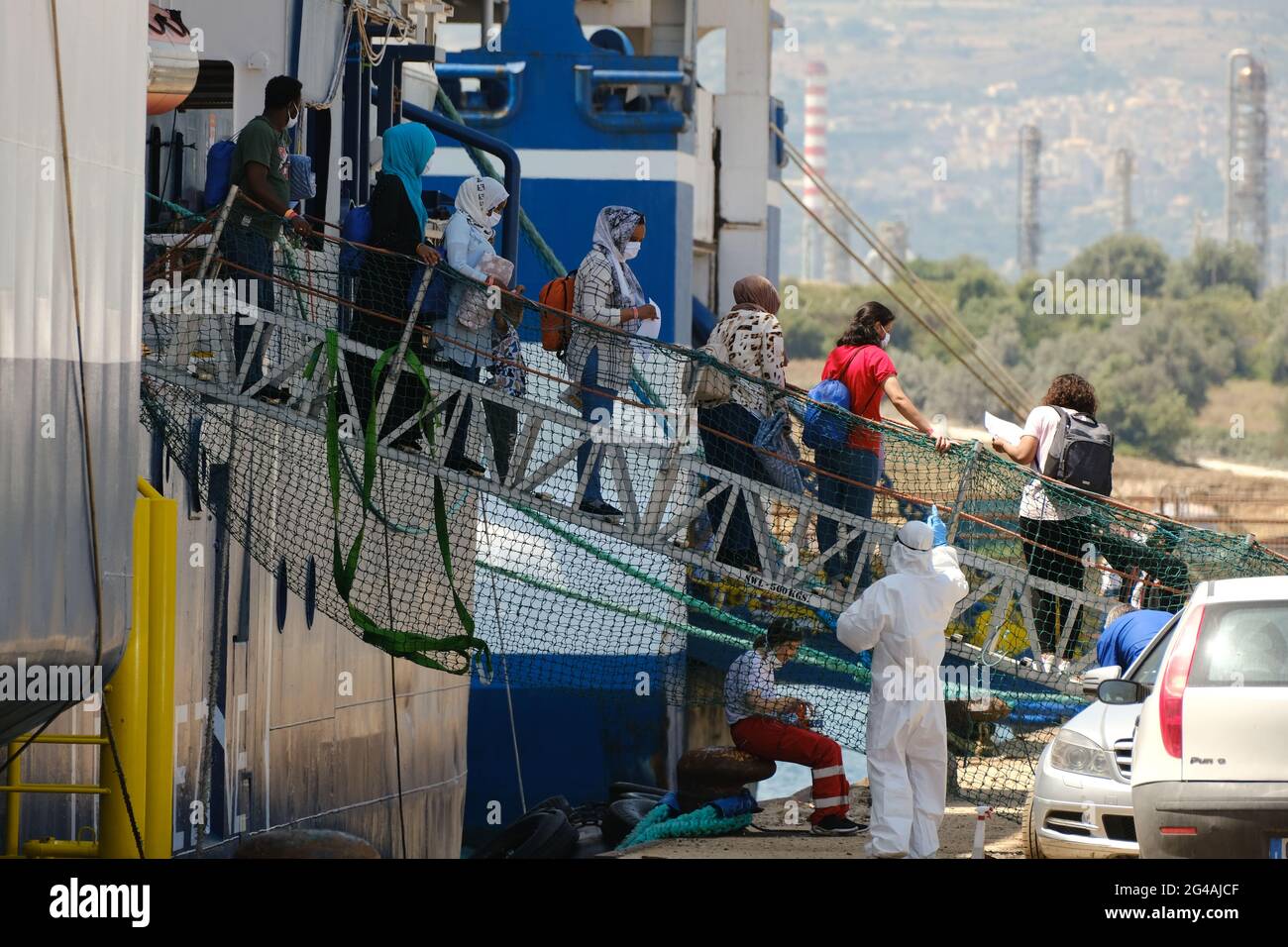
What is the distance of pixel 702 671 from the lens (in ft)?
71.1

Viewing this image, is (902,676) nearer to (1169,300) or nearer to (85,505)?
(85,505)

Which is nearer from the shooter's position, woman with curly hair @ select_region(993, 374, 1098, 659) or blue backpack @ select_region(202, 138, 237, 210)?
blue backpack @ select_region(202, 138, 237, 210)

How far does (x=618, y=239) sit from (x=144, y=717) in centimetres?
419

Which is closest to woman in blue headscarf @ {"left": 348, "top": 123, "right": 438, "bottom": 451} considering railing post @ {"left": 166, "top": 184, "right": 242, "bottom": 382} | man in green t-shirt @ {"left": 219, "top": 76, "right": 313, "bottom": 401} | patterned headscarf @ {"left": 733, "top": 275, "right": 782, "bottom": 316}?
man in green t-shirt @ {"left": 219, "top": 76, "right": 313, "bottom": 401}

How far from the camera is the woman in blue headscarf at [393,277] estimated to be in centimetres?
1083

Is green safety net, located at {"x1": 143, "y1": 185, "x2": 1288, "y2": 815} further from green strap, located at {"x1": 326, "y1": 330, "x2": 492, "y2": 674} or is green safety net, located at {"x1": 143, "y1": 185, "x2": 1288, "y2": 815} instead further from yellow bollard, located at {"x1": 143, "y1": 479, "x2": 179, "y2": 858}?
yellow bollard, located at {"x1": 143, "y1": 479, "x2": 179, "y2": 858}

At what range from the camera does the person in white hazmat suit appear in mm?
9969

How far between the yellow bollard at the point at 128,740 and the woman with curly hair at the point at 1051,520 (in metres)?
5.10

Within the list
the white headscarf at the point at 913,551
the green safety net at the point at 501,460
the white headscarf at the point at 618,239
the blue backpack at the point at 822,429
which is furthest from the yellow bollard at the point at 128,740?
the blue backpack at the point at 822,429

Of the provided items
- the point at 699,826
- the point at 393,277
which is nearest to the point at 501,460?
the point at 393,277

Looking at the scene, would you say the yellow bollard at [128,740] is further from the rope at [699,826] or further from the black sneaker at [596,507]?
the rope at [699,826]

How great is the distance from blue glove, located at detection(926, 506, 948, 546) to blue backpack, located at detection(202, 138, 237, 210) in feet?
13.5

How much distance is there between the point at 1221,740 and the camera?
7.99 m

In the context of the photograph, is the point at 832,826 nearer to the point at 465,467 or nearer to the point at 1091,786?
the point at 1091,786
